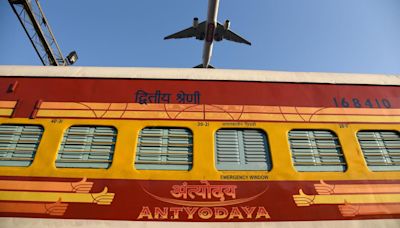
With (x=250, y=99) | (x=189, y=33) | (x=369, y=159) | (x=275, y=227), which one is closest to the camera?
(x=275, y=227)

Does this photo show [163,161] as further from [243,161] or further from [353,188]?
[353,188]

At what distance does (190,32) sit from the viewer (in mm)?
27688

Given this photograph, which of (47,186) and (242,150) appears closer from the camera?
(47,186)

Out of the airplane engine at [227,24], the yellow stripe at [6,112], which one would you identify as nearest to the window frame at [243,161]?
the yellow stripe at [6,112]

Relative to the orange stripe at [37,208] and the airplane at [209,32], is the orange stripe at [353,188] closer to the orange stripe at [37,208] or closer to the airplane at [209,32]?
the orange stripe at [37,208]

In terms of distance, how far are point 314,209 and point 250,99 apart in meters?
1.83

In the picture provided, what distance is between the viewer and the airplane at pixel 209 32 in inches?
947

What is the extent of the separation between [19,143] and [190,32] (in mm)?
24720

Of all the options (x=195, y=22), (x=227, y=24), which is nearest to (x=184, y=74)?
(x=227, y=24)

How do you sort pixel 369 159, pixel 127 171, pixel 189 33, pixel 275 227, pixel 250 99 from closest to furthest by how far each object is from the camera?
pixel 275 227 < pixel 127 171 < pixel 369 159 < pixel 250 99 < pixel 189 33

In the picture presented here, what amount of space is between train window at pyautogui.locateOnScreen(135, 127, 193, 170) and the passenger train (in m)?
0.01

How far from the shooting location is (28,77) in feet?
16.2

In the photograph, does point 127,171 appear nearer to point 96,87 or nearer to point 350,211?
point 96,87

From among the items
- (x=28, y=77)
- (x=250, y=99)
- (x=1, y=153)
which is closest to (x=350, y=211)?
(x=250, y=99)
